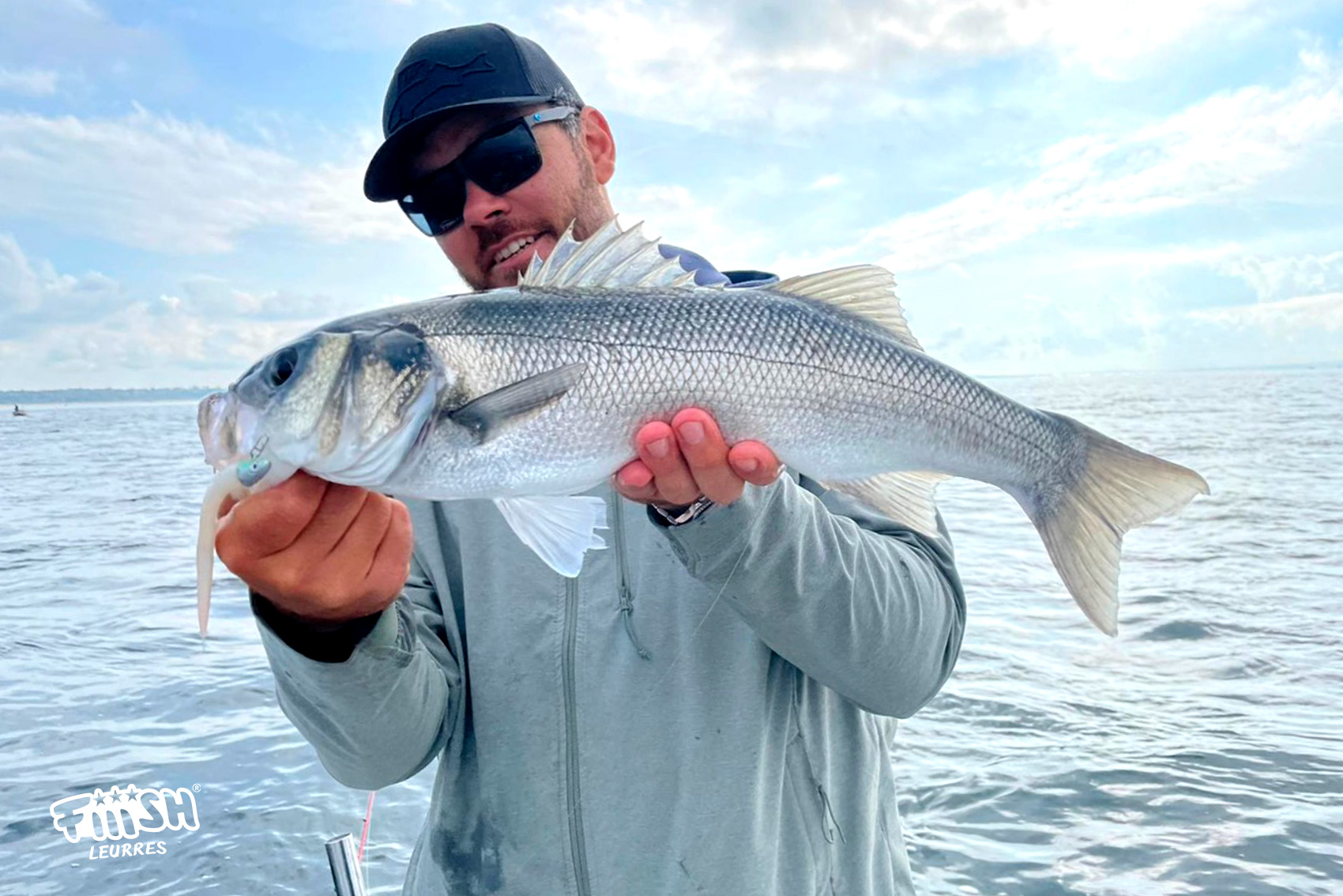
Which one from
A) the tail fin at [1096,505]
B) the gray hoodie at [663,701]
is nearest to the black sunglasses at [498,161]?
the gray hoodie at [663,701]

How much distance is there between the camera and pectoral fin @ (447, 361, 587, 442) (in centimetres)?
210

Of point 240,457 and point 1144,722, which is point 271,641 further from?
point 1144,722

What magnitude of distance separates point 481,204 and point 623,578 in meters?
1.35

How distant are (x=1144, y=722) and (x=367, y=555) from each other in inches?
234

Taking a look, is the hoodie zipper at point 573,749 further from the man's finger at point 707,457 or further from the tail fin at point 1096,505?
the tail fin at point 1096,505

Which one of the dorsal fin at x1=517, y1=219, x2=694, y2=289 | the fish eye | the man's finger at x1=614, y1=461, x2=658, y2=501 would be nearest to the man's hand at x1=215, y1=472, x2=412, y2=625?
the fish eye

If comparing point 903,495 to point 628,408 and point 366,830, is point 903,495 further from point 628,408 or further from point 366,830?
point 366,830

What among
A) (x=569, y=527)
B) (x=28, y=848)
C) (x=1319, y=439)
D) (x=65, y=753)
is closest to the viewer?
(x=569, y=527)

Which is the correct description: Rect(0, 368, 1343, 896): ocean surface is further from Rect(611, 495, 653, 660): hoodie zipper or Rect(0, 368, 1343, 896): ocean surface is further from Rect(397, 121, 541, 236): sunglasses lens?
Rect(397, 121, 541, 236): sunglasses lens

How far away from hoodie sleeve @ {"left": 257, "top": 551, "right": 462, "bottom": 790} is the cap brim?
57.4 inches

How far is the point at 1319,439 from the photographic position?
21953 millimetres

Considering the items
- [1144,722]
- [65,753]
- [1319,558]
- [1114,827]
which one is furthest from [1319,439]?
[65,753]

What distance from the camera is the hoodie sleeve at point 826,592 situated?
2.03 meters

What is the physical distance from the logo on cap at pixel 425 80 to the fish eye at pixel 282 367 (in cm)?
130
